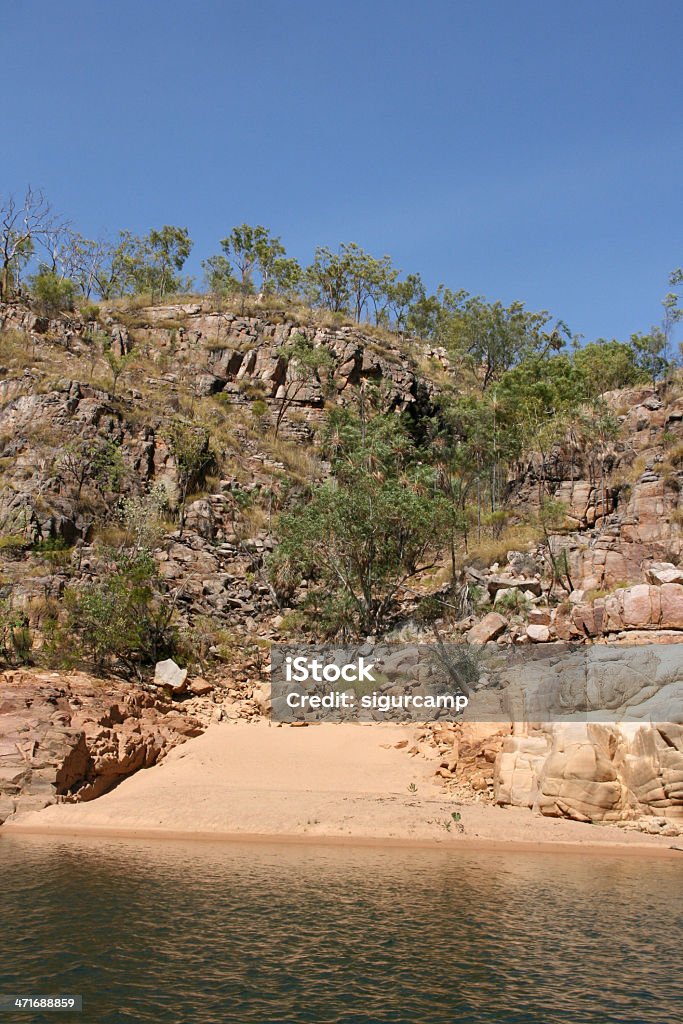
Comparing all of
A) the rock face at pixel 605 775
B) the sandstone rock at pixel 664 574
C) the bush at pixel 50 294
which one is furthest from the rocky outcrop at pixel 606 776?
the bush at pixel 50 294

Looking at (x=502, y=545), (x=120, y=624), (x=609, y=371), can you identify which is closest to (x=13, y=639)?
(x=120, y=624)

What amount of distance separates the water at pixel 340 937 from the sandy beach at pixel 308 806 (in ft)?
3.87

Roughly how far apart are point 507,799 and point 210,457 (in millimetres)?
21494

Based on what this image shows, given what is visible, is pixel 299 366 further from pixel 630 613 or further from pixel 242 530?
pixel 630 613

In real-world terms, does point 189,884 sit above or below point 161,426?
below

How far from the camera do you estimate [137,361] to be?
1606 inches

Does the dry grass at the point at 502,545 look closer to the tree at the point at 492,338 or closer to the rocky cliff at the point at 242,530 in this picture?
the rocky cliff at the point at 242,530

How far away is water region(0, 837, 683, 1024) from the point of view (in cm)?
722

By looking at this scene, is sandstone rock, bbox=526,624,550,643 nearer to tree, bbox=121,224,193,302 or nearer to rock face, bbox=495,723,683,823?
rock face, bbox=495,723,683,823

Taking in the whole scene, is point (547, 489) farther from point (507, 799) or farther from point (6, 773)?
point (6, 773)

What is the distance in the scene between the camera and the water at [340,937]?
23.7ft

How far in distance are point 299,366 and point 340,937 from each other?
35591 mm

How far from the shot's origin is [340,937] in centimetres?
896

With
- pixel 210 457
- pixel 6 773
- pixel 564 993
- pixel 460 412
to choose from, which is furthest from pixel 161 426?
pixel 564 993
